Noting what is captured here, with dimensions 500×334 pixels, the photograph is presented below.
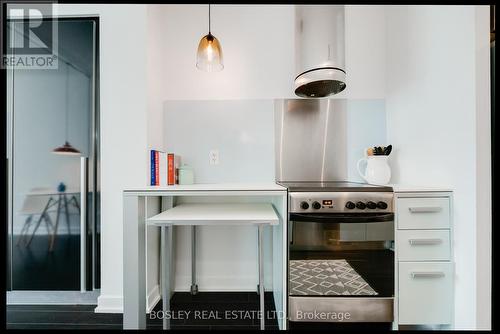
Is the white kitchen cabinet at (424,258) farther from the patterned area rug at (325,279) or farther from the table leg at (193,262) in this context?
the table leg at (193,262)

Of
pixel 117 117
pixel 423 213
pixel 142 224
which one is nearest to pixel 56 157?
pixel 117 117

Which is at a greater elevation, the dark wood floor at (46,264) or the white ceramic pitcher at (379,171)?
the white ceramic pitcher at (379,171)

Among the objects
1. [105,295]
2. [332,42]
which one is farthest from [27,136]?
[332,42]

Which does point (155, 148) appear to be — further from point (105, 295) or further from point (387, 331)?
point (387, 331)

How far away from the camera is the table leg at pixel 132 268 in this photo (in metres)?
1.33

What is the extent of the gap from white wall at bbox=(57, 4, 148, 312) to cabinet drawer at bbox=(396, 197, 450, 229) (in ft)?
5.94

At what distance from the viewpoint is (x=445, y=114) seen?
1469 millimetres

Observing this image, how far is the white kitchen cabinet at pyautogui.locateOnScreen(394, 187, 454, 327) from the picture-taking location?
139 centimetres

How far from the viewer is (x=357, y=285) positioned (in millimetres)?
1439

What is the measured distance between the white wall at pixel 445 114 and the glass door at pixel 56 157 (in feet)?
8.14

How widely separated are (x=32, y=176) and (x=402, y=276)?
2.73m

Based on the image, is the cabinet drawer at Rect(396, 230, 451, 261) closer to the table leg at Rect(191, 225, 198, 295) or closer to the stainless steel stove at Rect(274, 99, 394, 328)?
the stainless steel stove at Rect(274, 99, 394, 328)

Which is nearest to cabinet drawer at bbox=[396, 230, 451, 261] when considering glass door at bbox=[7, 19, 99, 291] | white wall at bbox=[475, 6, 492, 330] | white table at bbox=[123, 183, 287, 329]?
white wall at bbox=[475, 6, 492, 330]

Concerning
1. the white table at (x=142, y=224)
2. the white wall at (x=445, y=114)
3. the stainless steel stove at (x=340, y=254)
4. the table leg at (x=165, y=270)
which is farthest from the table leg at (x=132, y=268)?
the white wall at (x=445, y=114)
